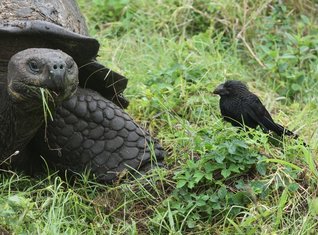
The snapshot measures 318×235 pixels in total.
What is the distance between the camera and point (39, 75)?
351 cm

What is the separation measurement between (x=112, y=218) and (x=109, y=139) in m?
0.52

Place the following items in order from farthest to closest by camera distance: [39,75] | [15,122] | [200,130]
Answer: [200,130]
[15,122]
[39,75]

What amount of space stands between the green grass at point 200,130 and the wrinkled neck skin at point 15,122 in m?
0.15

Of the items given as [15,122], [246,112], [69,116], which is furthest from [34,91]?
[246,112]

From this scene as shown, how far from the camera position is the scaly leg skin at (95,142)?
4.08 meters

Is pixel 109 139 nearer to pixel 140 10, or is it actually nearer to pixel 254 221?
pixel 254 221

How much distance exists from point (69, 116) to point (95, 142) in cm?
18

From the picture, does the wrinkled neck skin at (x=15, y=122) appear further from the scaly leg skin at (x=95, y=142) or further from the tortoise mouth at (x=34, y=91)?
the scaly leg skin at (x=95, y=142)

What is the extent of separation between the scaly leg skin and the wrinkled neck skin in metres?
0.17

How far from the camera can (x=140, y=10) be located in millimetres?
6051

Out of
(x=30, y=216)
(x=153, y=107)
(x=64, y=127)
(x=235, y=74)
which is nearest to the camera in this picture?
(x=30, y=216)

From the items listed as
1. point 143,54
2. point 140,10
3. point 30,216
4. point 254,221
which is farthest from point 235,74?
point 30,216

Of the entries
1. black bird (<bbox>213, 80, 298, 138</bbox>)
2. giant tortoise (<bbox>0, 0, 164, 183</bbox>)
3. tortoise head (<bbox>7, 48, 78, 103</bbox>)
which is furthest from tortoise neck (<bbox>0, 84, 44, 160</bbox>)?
black bird (<bbox>213, 80, 298, 138</bbox>)

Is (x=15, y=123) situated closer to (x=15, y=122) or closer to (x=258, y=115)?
(x=15, y=122)
